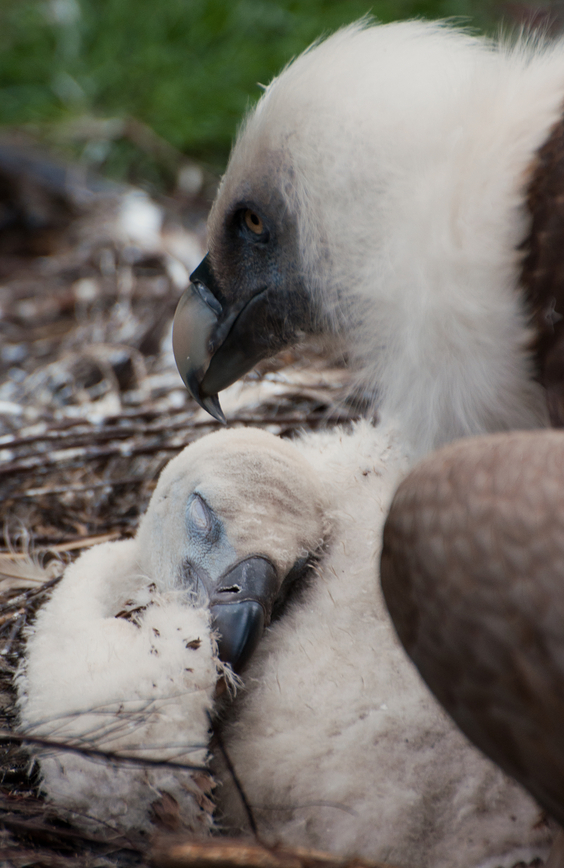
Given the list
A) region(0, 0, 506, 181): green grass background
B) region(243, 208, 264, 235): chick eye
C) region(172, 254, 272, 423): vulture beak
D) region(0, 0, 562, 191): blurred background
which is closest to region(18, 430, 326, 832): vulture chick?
region(172, 254, 272, 423): vulture beak

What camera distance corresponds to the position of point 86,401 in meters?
2.64

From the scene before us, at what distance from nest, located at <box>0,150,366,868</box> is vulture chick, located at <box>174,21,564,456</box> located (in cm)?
43

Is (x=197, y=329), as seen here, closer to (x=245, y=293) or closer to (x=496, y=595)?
(x=245, y=293)

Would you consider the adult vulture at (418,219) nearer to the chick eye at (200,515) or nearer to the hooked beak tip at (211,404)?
the hooked beak tip at (211,404)

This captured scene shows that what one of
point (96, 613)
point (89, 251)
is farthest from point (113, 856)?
point (89, 251)

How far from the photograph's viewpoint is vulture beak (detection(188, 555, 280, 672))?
1528 mm

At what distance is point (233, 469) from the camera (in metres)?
1.72

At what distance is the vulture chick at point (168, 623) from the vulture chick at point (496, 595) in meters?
0.45

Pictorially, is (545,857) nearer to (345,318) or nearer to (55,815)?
(55,815)

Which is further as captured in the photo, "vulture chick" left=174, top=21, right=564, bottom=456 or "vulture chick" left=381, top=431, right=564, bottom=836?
"vulture chick" left=174, top=21, right=564, bottom=456

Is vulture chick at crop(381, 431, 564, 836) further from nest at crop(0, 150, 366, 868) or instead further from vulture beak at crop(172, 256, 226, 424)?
vulture beak at crop(172, 256, 226, 424)

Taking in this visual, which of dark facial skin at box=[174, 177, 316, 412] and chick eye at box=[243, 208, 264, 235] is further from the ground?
chick eye at box=[243, 208, 264, 235]

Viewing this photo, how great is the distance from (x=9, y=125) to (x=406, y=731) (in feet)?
13.1

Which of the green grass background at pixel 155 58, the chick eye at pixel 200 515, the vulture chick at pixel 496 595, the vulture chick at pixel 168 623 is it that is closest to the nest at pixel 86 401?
the vulture chick at pixel 168 623
